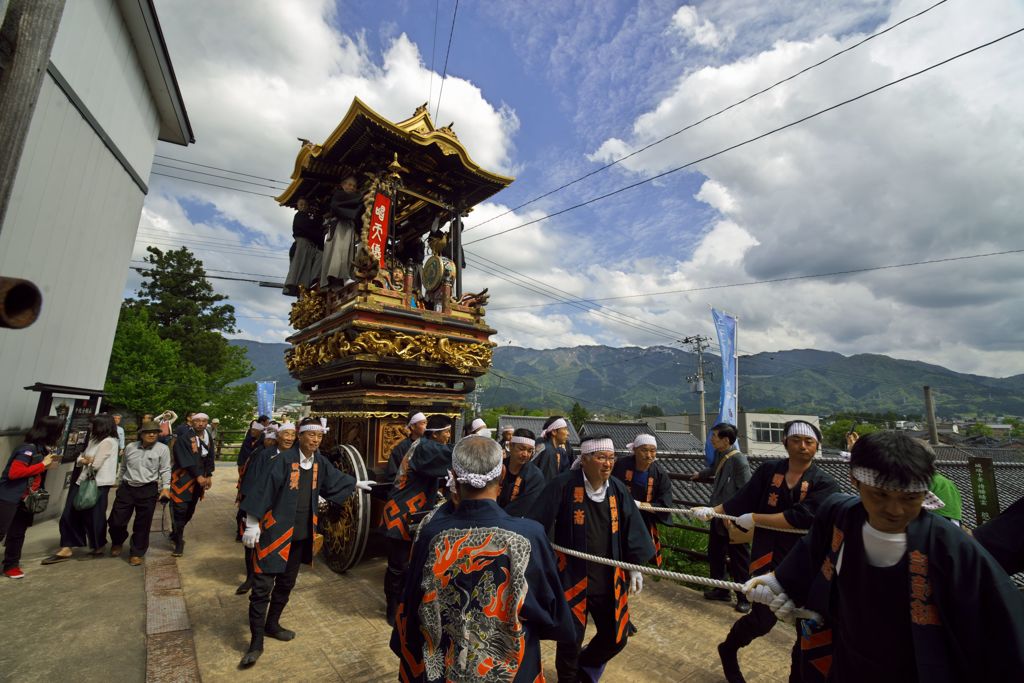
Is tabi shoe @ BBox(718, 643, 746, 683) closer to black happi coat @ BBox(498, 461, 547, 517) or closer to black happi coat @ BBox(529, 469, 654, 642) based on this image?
black happi coat @ BBox(529, 469, 654, 642)

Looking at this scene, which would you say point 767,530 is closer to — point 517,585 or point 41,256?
point 517,585

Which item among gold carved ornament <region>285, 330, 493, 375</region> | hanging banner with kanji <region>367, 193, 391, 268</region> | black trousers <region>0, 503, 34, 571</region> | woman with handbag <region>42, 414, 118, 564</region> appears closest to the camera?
black trousers <region>0, 503, 34, 571</region>

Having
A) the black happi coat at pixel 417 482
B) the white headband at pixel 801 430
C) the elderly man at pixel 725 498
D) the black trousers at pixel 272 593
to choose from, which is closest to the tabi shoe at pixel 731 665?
the white headband at pixel 801 430

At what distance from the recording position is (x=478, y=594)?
76.0 inches

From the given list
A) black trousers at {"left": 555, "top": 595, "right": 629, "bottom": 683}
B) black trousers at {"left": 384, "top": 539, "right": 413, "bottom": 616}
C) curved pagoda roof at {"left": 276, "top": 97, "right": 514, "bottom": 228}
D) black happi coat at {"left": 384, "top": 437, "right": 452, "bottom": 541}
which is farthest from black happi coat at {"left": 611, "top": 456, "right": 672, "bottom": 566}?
curved pagoda roof at {"left": 276, "top": 97, "right": 514, "bottom": 228}

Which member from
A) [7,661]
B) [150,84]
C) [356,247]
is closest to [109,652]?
[7,661]

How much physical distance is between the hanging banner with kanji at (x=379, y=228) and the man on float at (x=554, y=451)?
141 inches

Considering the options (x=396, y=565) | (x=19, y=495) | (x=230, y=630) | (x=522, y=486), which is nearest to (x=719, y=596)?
(x=522, y=486)

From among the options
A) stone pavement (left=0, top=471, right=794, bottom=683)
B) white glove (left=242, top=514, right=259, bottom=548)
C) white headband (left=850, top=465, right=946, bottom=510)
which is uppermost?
white headband (left=850, top=465, right=946, bottom=510)

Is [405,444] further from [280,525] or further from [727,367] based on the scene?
[727,367]

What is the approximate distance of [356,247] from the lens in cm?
690

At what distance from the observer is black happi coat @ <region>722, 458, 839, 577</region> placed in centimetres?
324

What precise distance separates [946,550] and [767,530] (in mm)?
1978

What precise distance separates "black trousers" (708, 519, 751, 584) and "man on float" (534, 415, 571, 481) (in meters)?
2.13
